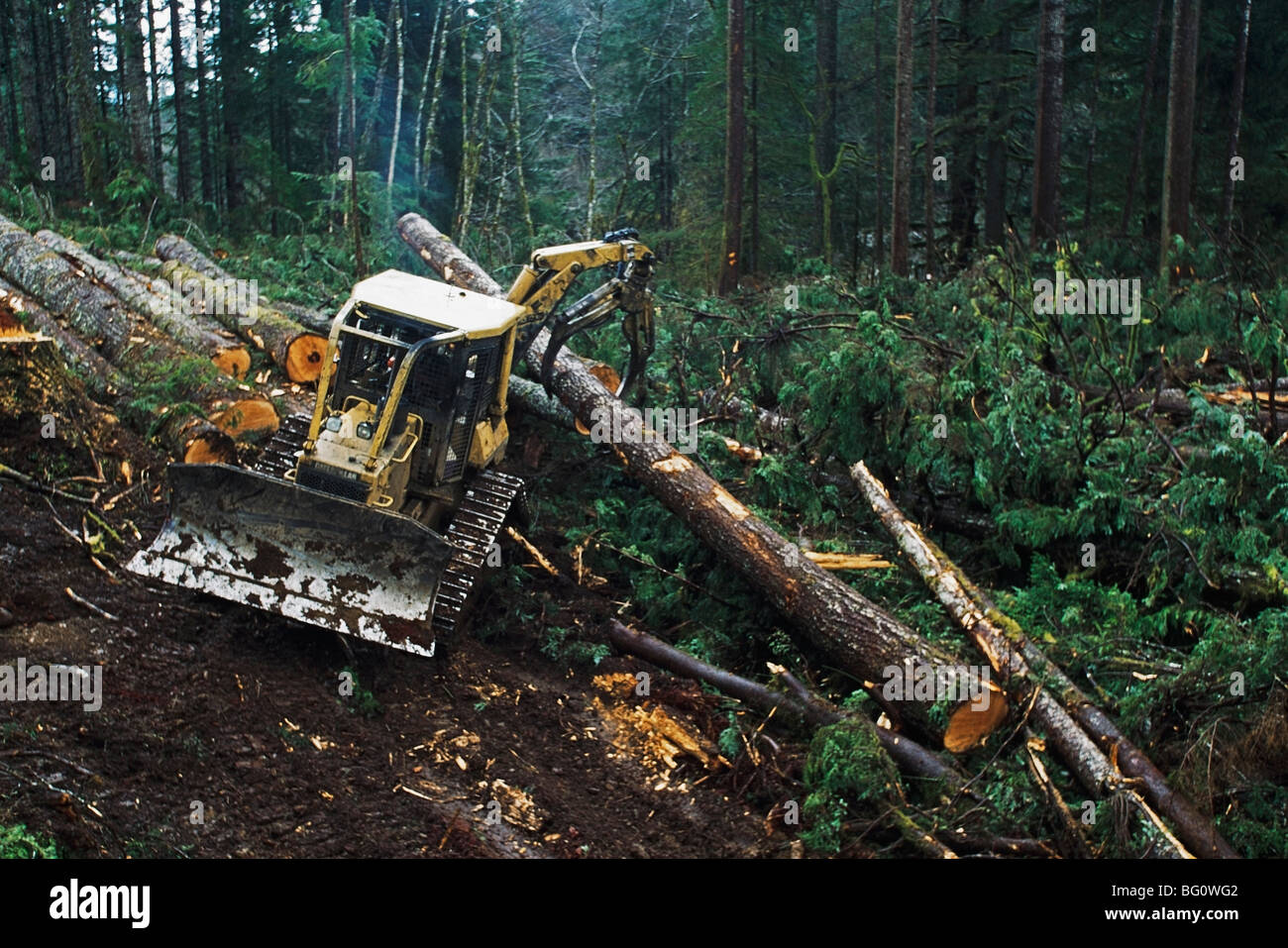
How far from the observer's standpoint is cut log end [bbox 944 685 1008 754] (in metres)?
7.70

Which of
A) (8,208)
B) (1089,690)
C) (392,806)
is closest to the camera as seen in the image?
(392,806)

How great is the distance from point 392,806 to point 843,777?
9.48 feet

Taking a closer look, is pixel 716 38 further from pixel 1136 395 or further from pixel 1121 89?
pixel 1136 395

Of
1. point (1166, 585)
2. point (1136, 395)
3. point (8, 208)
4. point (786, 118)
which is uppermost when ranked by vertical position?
point (786, 118)

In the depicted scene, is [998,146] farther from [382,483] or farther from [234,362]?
→ [382,483]

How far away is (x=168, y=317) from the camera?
43.7 ft

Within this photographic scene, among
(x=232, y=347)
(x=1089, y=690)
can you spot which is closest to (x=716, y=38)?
(x=232, y=347)

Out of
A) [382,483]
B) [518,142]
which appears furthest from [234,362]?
[518,142]

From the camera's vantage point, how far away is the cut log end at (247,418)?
36.2 feet

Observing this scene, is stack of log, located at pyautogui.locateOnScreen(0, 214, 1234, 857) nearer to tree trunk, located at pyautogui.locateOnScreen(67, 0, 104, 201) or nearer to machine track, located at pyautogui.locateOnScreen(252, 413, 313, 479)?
machine track, located at pyautogui.locateOnScreen(252, 413, 313, 479)

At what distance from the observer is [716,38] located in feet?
73.5

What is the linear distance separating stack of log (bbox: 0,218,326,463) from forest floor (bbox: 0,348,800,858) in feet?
3.88

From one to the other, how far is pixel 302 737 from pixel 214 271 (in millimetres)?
11212

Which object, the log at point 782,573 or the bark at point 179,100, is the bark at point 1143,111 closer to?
the log at point 782,573
